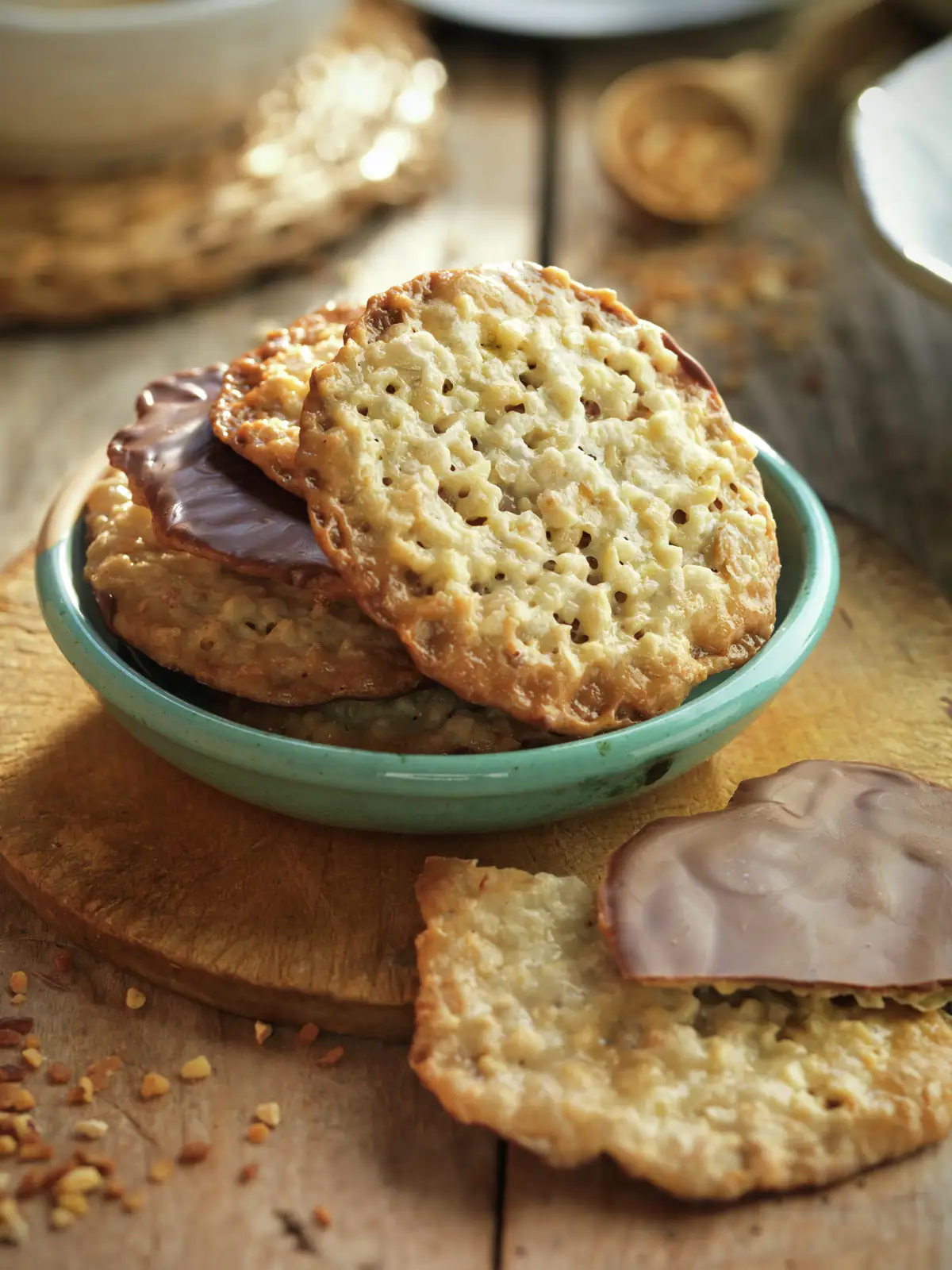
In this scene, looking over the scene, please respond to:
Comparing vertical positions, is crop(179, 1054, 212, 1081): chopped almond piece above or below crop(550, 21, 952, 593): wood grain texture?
above

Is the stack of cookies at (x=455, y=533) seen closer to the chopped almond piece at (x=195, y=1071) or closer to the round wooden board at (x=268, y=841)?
the round wooden board at (x=268, y=841)

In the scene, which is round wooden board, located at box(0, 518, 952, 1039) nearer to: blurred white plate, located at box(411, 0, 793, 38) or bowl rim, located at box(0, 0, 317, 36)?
bowl rim, located at box(0, 0, 317, 36)

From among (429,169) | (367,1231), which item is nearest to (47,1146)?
(367,1231)

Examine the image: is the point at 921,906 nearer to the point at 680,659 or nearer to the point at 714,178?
the point at 680,659

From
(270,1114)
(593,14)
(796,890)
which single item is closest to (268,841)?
(270,1114)

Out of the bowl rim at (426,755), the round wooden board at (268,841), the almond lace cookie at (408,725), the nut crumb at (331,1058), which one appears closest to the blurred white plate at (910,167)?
the round wooden board at (268,841)

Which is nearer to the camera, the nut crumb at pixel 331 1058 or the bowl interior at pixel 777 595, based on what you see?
the nut crumb at pixel 331 1058

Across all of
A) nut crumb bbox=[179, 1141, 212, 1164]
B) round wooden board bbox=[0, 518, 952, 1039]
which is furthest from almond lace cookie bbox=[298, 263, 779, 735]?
nut crumb bbox=[179, 1141, 212, 1164]
